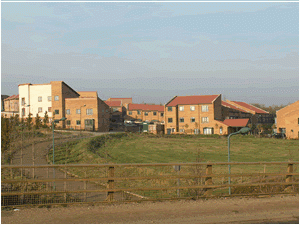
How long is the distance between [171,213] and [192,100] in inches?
2955

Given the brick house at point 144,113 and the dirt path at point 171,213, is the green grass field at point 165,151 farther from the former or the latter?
the brick house at point 144,113

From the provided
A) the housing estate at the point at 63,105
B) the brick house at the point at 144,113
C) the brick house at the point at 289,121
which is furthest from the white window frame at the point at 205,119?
the brick house at the point at 144,113

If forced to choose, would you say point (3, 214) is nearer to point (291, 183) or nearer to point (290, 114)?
point (291, 183)

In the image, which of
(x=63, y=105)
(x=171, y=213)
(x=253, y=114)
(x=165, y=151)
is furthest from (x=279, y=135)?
(x=171, y=213)

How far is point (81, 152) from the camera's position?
44.4m

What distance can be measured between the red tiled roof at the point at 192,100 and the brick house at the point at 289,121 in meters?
16.0

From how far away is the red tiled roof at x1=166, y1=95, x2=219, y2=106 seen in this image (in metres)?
81.6

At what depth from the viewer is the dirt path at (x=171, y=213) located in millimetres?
8789

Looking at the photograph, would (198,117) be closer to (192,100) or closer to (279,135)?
(192,100)

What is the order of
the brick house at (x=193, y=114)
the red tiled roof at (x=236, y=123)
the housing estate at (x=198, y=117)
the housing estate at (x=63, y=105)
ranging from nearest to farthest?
the red tiled roof at (x=236, y=123) → the housing estate at (x=198, y=117) → the brick house at (x=193, y=114) → the housing estate at (x=63, y=105)

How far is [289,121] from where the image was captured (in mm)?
76625

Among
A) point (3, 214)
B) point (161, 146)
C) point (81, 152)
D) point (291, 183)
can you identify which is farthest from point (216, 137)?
point (3, 214)

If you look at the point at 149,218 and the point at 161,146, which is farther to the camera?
the point at 161,146

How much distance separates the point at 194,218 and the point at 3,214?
205 inches
